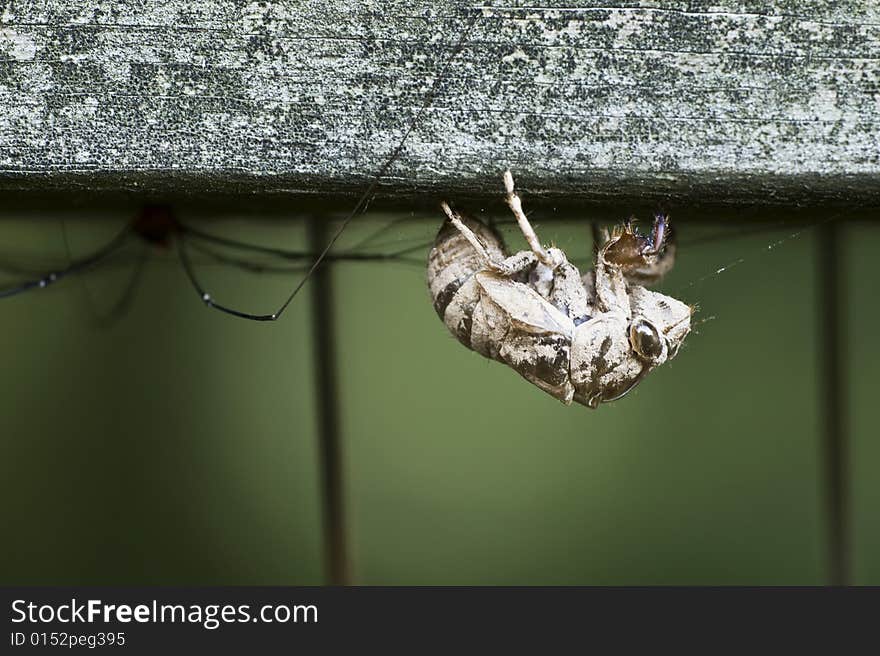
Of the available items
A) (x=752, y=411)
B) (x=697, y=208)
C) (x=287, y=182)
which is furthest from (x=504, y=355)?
(x=752, y=411)

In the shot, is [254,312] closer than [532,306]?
No

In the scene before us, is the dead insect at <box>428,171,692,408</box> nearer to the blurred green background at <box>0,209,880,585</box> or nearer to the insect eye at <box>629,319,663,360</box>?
the insect eye at <box>629,319,663,360</box>

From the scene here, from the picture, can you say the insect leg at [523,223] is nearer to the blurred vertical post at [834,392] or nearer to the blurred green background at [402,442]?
the blurred green background at [402,442]

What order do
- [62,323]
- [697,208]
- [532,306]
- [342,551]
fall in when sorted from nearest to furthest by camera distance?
[697,208]
[532,306]
[342,551]
[62,323]

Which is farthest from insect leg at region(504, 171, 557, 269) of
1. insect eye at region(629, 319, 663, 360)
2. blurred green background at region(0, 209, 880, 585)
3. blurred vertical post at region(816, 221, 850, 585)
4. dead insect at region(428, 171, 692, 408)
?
blurred vertical post at region(816, 221, 850, 585)

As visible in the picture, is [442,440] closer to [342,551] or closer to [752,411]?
[342,551]

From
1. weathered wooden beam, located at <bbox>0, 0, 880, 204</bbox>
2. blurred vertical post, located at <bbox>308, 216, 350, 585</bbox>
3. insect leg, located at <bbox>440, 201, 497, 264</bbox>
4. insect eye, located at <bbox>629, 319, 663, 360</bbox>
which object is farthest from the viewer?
blurred vertical post, located at <bbox>308, 216, 350, 585</bbox>

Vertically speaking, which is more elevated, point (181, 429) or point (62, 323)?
point (62, 323)
